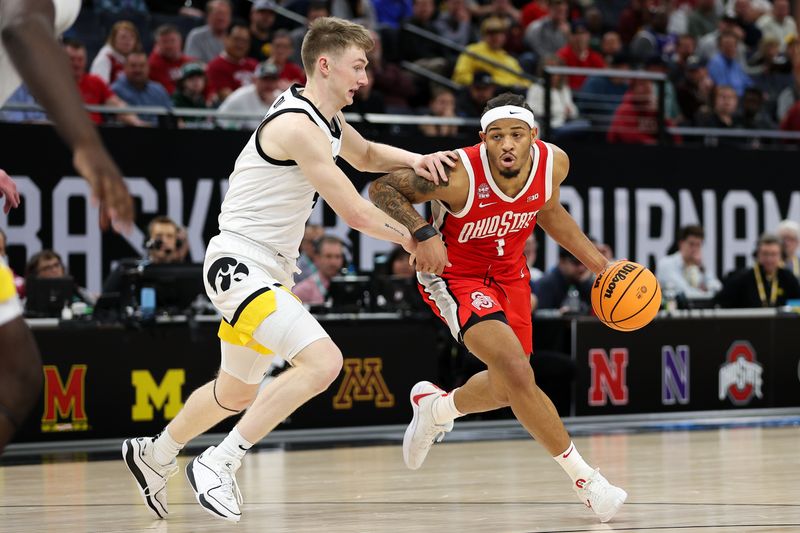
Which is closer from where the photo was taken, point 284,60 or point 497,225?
point 497,225

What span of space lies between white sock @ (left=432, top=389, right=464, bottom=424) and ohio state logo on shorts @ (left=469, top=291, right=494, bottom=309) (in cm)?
68

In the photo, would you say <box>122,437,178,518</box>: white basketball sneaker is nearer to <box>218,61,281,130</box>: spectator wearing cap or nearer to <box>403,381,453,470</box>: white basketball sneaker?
<box>403,381,453,470</box>: white basketball sneaker

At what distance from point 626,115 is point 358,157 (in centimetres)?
860

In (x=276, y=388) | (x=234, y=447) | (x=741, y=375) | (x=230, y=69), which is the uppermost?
(x=230, y=69)

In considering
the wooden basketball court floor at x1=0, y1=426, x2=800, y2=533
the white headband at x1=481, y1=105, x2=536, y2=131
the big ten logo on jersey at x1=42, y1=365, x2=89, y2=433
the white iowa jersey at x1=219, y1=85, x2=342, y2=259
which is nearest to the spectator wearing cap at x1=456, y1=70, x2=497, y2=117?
the wooden basketball court floor at x1=0, y1=426, x2=800, y2=533

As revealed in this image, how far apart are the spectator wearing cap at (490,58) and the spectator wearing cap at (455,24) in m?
0.50

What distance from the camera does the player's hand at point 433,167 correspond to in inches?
256

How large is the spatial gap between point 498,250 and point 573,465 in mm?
1243

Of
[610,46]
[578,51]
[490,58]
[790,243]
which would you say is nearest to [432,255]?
[790,243]

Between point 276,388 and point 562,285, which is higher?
point 276,388

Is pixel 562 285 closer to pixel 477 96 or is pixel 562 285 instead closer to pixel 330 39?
pixel 477 96

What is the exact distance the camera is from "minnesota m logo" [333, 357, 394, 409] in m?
10.8

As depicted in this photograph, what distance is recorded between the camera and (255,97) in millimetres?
12523

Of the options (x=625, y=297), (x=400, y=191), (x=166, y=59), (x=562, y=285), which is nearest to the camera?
(x=400, y=191)
